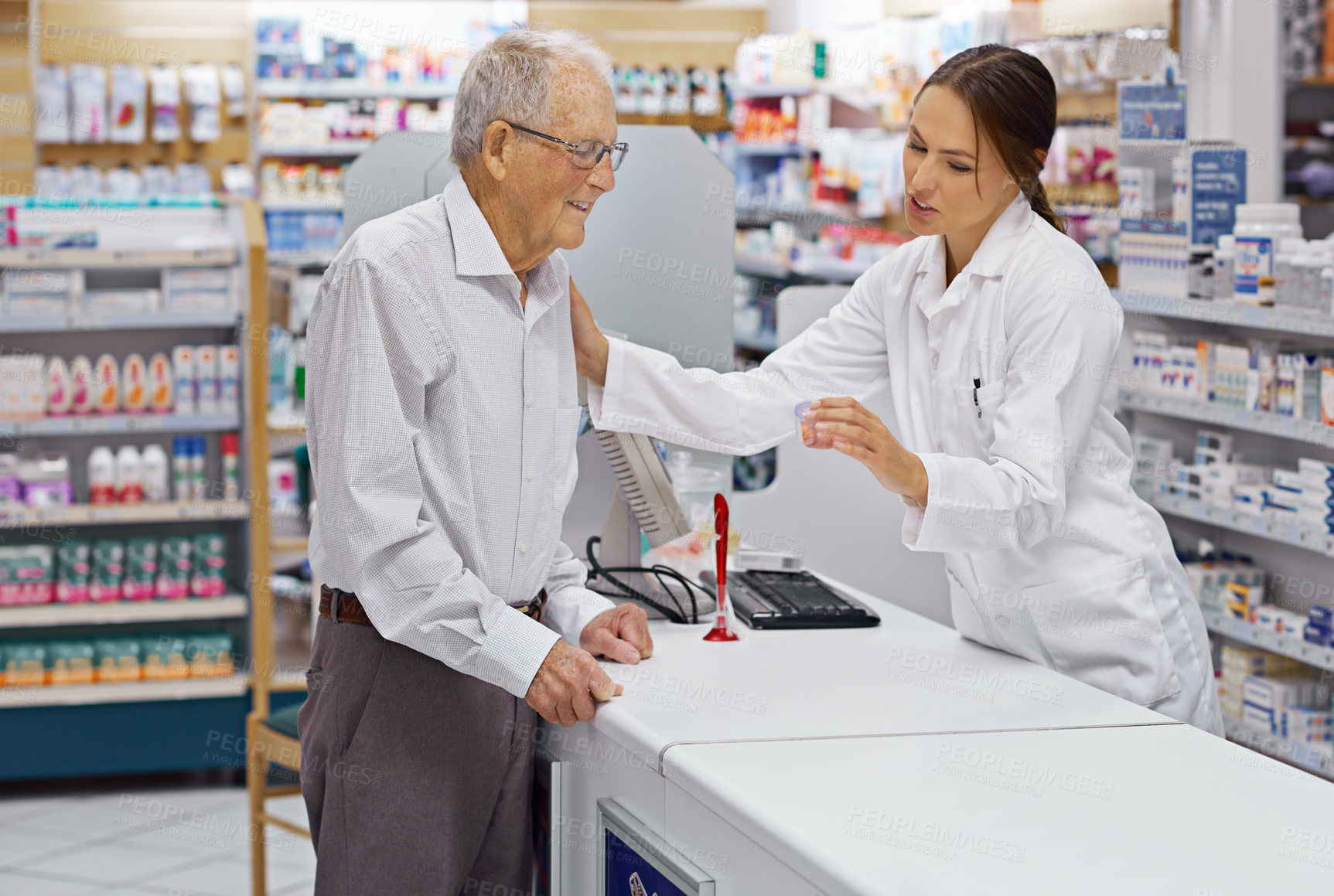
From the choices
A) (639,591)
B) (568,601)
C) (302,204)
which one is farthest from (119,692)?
(302,204)

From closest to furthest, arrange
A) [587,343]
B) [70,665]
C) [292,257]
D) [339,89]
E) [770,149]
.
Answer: [587,343] → [70,665] → [292,257] → [339,89] → [770,149]

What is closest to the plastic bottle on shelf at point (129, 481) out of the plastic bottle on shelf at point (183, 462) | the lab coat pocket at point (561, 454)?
the plastic bottle on shelf at point (183, 462)

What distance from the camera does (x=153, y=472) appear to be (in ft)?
14.8

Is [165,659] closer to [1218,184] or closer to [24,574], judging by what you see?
[24,574]

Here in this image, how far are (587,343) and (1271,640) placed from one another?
2.58 metres

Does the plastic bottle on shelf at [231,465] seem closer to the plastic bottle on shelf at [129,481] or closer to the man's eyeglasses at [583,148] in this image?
the plastic bottle on shelf at [129,481]

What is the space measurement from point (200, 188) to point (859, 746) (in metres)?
6.71

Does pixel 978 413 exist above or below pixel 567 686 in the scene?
above

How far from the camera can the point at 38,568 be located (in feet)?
14.7

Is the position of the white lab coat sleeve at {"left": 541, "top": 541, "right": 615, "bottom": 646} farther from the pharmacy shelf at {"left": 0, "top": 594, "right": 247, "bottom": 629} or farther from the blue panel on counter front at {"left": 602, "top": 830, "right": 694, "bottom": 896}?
the pharmacy shelf at {"left": 0, "top": 594, "right": 247, "bottom": 629}

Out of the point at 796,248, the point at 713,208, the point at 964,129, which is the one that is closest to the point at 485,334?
the point at 964,129

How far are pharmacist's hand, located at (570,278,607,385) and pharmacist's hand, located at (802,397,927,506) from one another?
523 mm

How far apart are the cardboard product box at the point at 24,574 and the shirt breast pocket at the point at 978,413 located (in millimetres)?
3499

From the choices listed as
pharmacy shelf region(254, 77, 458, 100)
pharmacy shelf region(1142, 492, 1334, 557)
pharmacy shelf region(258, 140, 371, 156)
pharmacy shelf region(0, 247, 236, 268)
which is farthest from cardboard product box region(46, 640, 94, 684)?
pharmacy shelf region(254, 77, 458, 100)
